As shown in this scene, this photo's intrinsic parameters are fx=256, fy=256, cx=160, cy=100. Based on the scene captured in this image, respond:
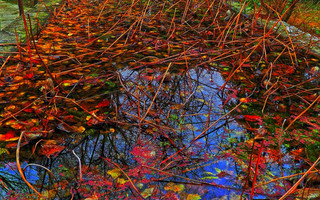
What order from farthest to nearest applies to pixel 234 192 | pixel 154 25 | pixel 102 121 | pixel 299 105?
1. pixel 154 25
2. pixel 299 105
3. pixel 102 121
4. pixel 234 192

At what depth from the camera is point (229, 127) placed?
196cm

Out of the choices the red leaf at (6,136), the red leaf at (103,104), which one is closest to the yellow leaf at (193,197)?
the red leaf at (103,104)

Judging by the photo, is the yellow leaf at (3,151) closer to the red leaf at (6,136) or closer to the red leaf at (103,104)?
the red leaf at (6,136)

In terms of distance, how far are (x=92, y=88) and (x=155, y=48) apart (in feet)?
3.90

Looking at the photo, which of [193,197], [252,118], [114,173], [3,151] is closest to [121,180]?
[114,173]

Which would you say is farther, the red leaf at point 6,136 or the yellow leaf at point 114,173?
the red leaf at point 6,136

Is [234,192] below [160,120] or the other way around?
below

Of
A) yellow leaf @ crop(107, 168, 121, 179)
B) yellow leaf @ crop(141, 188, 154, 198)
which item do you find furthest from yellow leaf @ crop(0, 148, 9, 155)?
yellow leaf @ crop(141, 188, 154, 198)

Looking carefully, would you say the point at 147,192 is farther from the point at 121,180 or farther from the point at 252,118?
the point at 252,118

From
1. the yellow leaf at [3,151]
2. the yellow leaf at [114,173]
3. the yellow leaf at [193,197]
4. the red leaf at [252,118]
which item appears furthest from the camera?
the red leaf at [252,118]

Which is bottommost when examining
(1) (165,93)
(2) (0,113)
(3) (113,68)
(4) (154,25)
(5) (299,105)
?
(2) (0,113)

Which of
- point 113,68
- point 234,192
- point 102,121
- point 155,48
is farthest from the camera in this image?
point 155,48

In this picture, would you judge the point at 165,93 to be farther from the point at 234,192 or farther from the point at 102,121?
the point at 234,192

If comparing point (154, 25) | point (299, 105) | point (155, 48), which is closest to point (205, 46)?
point (155, 48)
